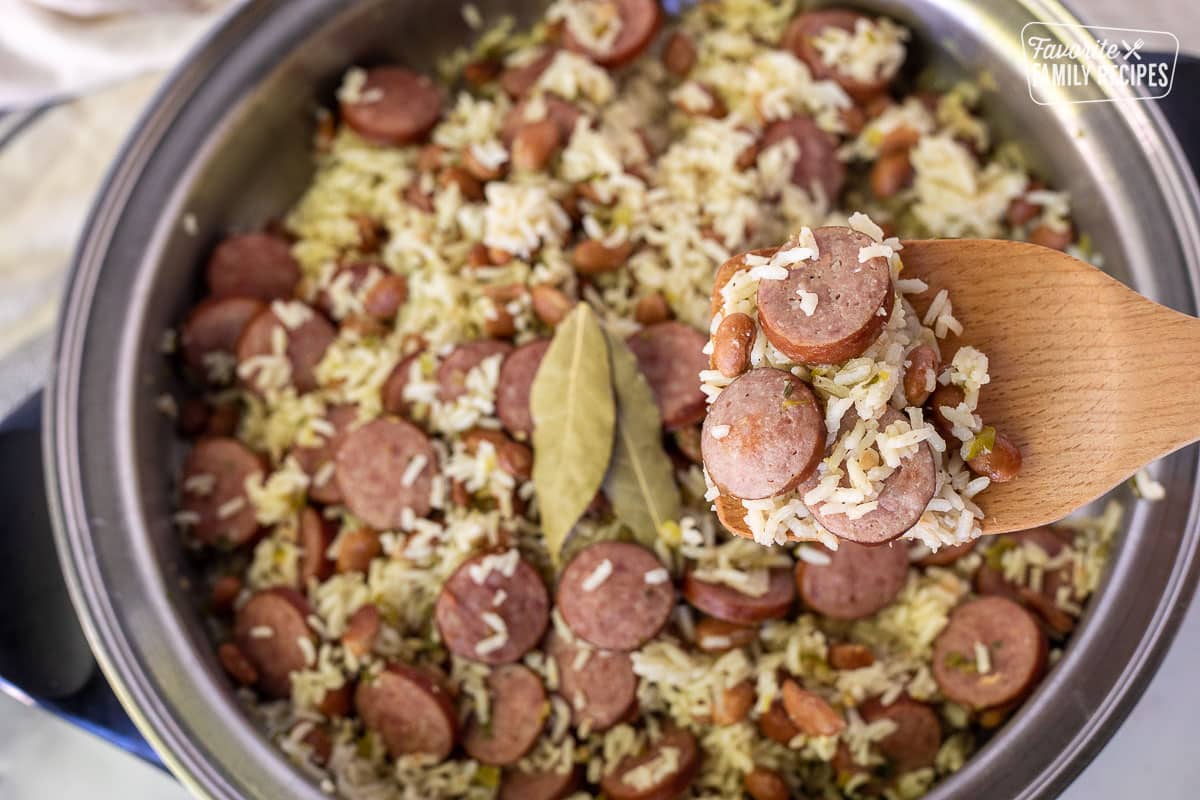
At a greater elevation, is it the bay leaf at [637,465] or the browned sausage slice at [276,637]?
the bay leaf at [637,465]

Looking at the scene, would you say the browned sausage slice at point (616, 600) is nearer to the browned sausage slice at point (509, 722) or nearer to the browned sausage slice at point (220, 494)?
the browned sausage slice at point (509, 722)

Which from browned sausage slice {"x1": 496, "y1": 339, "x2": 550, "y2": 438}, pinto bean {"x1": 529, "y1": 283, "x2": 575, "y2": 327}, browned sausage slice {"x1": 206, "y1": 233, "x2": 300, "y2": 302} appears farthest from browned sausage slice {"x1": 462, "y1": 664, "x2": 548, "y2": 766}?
browned sausage slice {"x1": 206, "y1": 233, "x2": 300, "y2": 302}

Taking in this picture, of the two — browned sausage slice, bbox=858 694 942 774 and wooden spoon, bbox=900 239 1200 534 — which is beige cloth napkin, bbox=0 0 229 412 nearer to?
wooden spoon, bbox=900 239 1200 534

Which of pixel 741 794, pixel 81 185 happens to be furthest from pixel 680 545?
pixel 81 185

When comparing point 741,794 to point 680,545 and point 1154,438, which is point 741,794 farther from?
point 1154,438

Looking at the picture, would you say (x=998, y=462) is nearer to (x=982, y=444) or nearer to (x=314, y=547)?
(x=982, y=444)

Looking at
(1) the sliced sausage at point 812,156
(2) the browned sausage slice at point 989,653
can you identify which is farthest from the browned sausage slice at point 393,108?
(2) the browned sausage slice at point 989,653

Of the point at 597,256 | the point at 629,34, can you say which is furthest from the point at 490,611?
the point at 629,34
